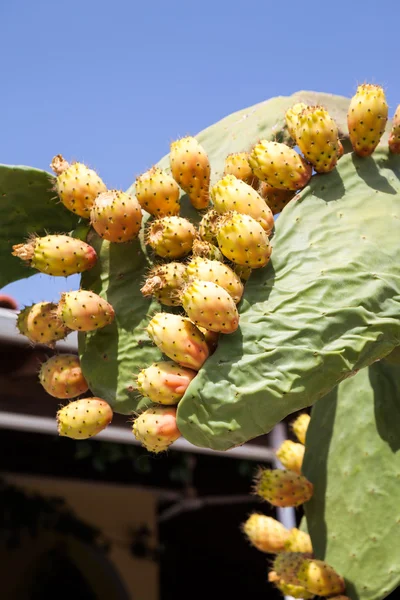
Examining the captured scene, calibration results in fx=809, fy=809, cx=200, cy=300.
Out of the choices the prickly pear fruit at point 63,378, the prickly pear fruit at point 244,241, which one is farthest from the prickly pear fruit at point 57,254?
the prickly pear fruit at point 244,241

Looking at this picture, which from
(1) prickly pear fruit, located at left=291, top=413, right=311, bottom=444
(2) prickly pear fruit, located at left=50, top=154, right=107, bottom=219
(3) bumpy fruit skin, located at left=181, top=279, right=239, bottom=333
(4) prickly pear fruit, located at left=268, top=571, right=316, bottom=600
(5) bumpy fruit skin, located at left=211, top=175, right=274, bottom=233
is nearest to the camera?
(3) bumpy fruit skin, located at left=181, top=279, right=239, bottom=333

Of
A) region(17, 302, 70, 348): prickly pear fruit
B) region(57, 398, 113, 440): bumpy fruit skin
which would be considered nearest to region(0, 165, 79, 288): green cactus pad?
region(17, 302, 70, 348): prickly pear fruit

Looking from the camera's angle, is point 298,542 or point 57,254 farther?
point 298,542

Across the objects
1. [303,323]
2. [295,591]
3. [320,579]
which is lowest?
[295,591]

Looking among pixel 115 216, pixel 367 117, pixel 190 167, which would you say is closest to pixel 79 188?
pixel 115 216

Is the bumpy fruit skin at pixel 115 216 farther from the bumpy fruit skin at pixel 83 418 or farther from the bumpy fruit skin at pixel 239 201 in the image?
the bumpy fruit skin at pixel 83 418

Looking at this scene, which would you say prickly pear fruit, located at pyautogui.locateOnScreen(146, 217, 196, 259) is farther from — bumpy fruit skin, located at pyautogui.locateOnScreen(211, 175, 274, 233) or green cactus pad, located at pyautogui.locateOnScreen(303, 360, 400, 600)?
green cactus pad, located at pyautogui.locateOnScreen(303, 360, 400, 600)

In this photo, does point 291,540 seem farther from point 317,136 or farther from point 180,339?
point 317,136
